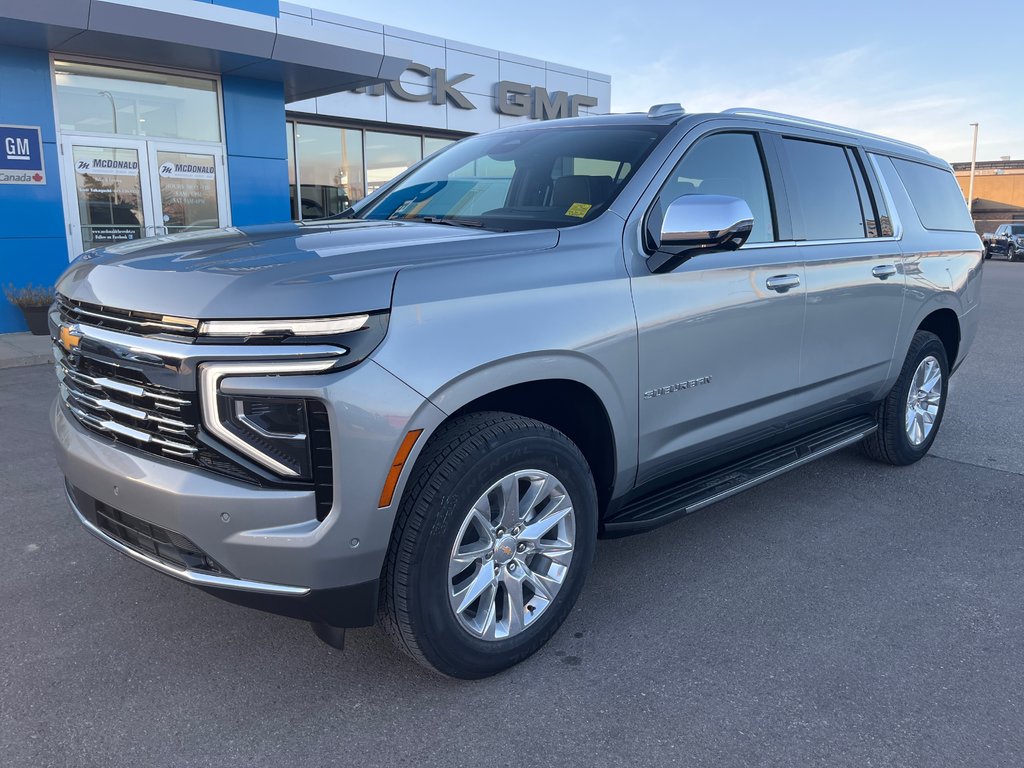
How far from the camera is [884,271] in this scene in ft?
14.4

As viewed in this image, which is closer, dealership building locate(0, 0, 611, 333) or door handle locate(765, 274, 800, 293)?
door handle locate(765, 274, 800, 293)

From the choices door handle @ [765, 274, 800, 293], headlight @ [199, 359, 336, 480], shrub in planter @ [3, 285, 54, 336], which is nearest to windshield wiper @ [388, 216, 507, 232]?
headlight @ [199, 359, 336, 480]

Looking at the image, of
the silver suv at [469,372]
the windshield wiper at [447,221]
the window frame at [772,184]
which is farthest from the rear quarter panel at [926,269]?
the windshield wiper at [447,221]

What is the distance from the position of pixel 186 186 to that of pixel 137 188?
69 cm

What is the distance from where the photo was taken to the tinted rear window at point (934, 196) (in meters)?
4.95

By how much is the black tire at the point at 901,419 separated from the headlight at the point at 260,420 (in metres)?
3.87

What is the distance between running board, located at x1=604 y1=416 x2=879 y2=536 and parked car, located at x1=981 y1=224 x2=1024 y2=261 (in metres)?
35.4

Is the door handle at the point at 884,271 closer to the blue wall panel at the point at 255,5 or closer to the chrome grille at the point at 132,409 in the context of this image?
the chrome grille at the point at 132,409

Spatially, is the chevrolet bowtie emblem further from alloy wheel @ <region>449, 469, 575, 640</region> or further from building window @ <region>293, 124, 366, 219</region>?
building window @ <region>293, 124, 366, 219</region>

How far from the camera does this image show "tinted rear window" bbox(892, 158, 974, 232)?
495 centimetres

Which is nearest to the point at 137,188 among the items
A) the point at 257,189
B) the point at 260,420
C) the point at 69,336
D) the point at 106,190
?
the point at 106,190

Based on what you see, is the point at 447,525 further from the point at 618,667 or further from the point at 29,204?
the point at 29,204

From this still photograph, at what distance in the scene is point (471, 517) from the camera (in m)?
2.53

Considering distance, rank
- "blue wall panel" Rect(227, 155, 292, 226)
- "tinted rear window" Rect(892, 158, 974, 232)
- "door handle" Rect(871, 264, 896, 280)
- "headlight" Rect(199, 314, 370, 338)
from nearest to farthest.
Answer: "headlight" Rect(199, 314, 370, 338) < "door handle" Rect(871, 264, 896, 280) < "tinted rear window" Rect(892, 158, 974, 232) < "blue wall panel" Rect(227, 155, 292, 226)
